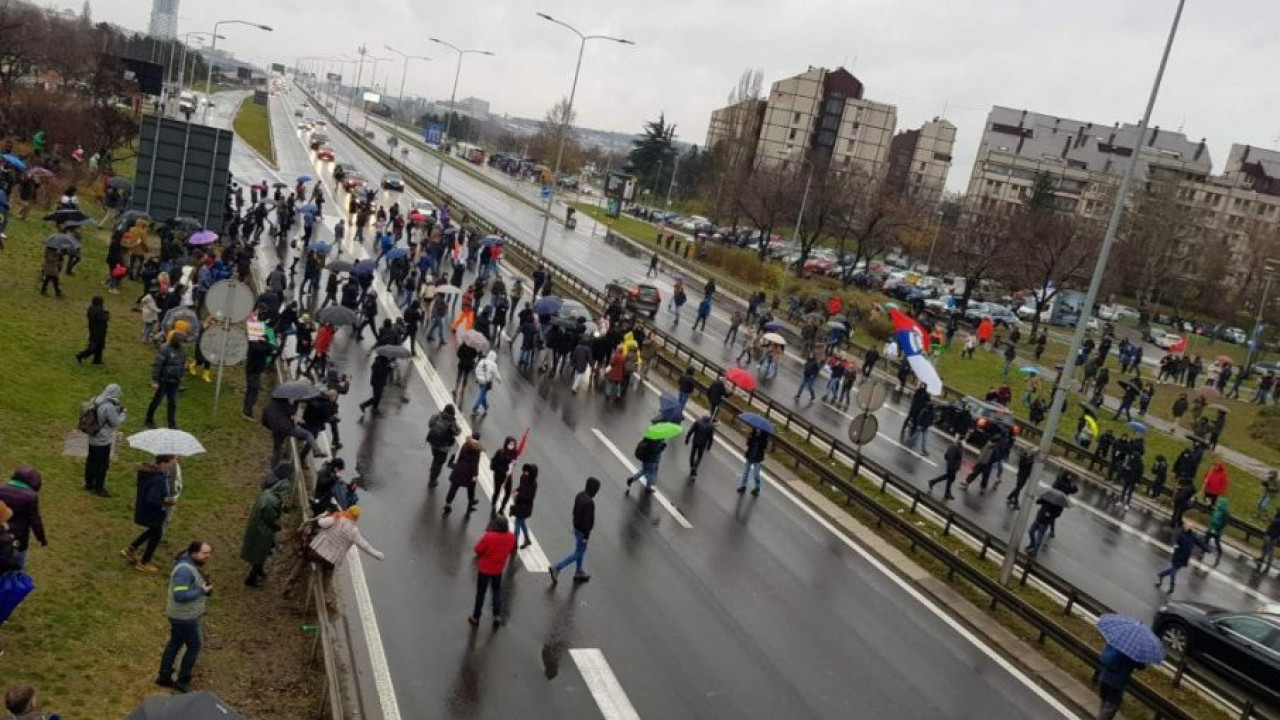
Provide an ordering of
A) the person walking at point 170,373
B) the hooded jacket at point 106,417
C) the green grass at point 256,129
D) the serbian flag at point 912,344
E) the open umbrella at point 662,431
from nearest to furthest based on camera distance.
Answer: the hooded jacket at point 106,417
the person walking at point 170,373
the serbian flag at point 912,344
the open umbrella at point 662,431
the green grass at point 256,129

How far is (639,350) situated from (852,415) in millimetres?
6788

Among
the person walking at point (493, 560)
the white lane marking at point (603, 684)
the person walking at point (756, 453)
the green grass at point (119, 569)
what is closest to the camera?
the green grass at point (119, 569)

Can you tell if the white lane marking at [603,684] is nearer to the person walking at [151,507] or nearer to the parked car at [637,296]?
the person walking at [151,507]

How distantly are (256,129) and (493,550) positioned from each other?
9041cm

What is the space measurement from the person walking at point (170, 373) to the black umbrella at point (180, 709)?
10.3m

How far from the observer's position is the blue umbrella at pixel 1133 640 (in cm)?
1134

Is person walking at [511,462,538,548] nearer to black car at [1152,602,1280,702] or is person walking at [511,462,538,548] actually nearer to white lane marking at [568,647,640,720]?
white lane marking at [568,647,640,720]

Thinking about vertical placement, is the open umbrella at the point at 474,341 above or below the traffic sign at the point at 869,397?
below

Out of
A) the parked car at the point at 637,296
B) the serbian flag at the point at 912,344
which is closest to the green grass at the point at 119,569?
the serbian flag at the point at 912,344

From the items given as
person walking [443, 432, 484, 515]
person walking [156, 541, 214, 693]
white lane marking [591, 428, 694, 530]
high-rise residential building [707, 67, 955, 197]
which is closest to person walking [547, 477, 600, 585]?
person walking [443, 432, 484, 515]

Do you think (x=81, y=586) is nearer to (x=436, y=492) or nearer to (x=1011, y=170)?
(x=436, y=492)

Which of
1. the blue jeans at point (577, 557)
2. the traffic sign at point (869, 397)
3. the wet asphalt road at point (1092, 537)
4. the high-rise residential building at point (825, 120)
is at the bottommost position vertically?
the wet asphalt road at point (1092, 537)

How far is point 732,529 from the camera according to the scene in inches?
667

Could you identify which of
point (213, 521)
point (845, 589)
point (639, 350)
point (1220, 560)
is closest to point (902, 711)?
point (845, 589)
